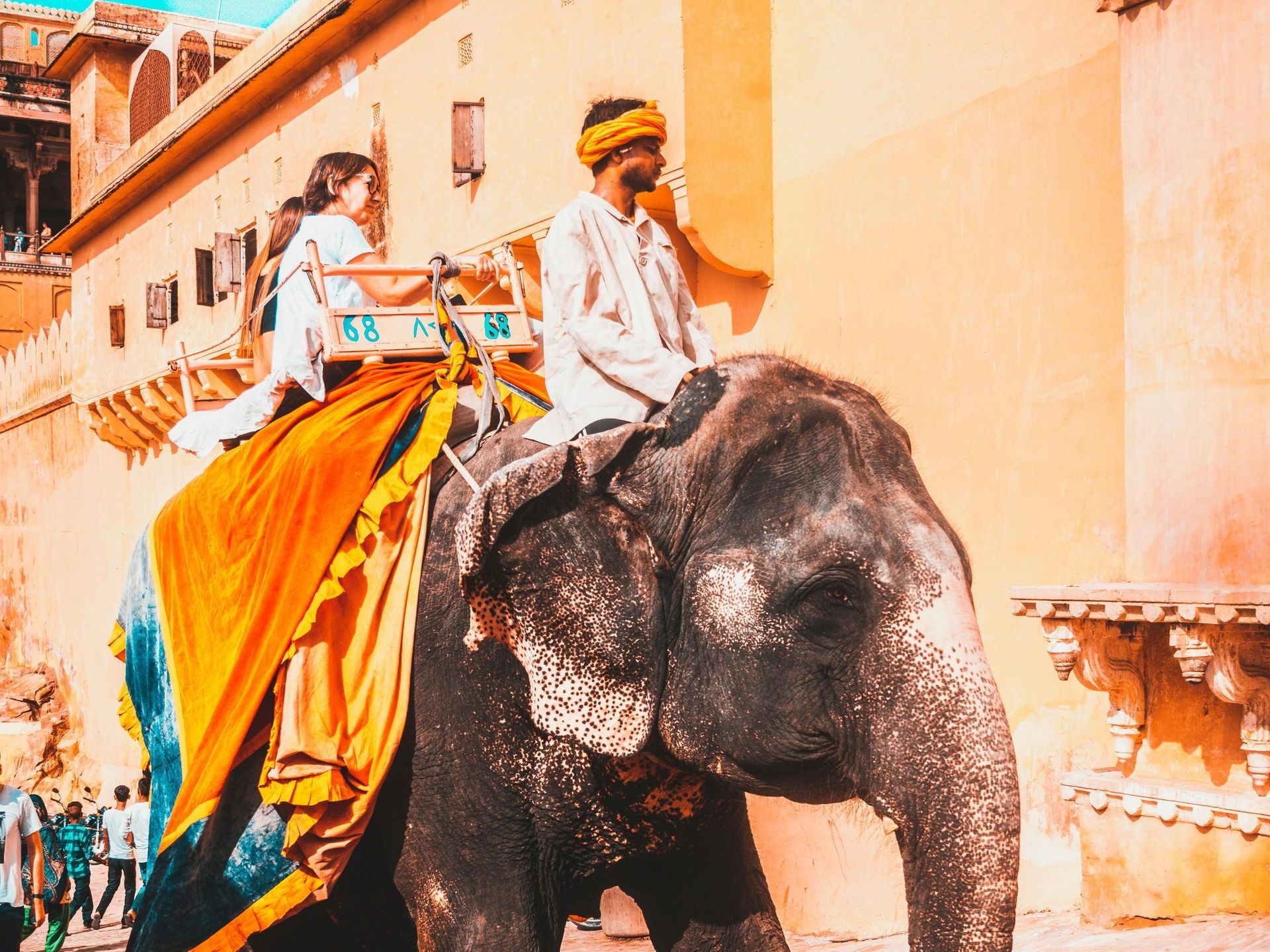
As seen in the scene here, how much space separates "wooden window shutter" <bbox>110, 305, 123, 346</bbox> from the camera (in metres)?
20.2

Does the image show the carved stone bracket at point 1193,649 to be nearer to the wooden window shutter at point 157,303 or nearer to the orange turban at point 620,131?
the orange turban at point 620,131

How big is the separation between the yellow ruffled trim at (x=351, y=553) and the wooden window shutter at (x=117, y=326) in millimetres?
18025

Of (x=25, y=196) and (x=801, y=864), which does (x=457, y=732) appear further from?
(x=25, y=196)

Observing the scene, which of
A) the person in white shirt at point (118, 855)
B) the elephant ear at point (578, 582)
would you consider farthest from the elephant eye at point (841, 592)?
the person in white shirt at point (118, 855)

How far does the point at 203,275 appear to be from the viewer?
A: 17391 millimetres

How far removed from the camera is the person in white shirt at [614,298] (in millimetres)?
3020

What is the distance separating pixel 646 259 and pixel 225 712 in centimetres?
132

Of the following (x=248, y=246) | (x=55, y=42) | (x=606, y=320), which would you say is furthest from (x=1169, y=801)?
(x=55, y=42)

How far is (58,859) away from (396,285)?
25.8 ft

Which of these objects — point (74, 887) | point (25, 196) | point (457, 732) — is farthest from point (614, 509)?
point (25, 196)

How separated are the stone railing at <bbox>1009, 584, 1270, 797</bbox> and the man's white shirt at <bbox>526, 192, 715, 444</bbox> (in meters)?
3.01

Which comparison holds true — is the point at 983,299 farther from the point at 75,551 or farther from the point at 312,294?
the point at 75,551

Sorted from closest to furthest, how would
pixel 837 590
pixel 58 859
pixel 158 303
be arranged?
1. pixel 837 590
2. pixel 58 859
3. pixel 158 303

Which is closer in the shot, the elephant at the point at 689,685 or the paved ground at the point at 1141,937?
the elephant at the point at 689,685
